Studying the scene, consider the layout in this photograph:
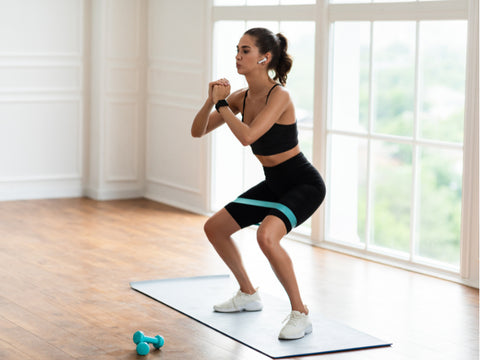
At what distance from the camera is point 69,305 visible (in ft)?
13.6

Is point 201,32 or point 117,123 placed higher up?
point 201,32

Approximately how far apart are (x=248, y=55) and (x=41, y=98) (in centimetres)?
365

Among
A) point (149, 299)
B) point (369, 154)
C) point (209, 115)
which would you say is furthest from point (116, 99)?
point (209, 115)

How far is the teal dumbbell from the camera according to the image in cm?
342

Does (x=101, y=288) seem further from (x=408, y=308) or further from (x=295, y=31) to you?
(x=295, y=31)

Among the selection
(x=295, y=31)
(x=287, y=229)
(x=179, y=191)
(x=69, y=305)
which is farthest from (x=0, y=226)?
(x=287, y=229)

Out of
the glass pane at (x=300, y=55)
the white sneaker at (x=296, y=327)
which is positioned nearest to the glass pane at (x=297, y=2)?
the glass pane at (x=300, y=55)

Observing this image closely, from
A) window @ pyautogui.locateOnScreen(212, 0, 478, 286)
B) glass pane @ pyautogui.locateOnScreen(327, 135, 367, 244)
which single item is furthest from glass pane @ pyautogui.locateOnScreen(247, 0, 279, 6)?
glass pane @ pyautogui.locateOnScreen(327, 135, 367, 244)

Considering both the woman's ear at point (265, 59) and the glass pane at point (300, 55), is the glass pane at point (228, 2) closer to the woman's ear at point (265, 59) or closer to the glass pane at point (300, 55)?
the glass pane at point (300, 55)

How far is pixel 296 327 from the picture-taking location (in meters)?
3.71

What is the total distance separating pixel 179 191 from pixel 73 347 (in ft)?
11.7

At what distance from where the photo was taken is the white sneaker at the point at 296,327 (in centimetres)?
369

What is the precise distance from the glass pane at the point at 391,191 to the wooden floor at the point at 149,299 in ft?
13.0

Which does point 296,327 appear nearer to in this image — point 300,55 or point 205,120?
point 205,120
